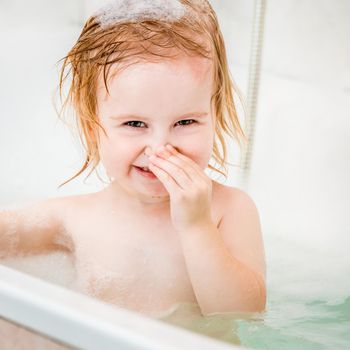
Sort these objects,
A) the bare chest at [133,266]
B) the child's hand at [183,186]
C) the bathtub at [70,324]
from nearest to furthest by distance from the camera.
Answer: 1. the bathtub at [70,324]
2. the child's hand at [183,186]
3. the bare chest at [133,266]

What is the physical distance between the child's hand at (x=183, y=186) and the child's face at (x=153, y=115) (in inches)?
0.8

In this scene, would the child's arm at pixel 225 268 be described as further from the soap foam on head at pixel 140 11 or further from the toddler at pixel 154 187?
the soap foam on head at pixel 140 11

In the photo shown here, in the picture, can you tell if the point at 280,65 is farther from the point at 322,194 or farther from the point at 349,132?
the point at 322,194

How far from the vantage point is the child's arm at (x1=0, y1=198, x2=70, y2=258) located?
40.1 inches

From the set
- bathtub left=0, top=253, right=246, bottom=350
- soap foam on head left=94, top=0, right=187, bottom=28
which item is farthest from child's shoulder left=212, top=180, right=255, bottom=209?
bathtub left=0, top=253, right=246, bottom=350

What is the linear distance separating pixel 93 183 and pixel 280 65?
0.54 metres

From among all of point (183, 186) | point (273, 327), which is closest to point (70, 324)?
point (183, 186)

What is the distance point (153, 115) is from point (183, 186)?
0.32 feet

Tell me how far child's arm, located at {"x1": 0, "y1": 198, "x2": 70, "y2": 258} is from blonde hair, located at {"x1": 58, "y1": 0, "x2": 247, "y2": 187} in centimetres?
13

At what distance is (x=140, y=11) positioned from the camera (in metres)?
0.94

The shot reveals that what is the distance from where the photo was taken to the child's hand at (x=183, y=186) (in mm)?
837

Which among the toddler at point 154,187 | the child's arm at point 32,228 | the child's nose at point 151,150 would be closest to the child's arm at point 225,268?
the toddler at point 154,187

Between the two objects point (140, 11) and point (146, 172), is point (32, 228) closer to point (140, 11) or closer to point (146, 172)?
point (146, 172)

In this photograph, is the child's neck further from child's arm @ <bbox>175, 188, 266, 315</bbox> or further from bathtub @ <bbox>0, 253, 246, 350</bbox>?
bathtub @ <bbox>0, 253, 246, 350</bbox>
